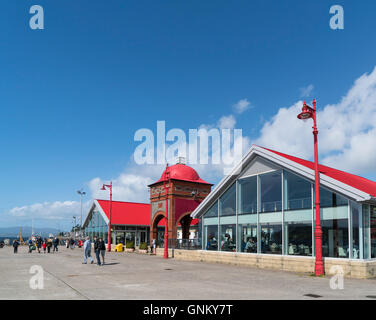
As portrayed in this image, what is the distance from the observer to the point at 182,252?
91.0 ft

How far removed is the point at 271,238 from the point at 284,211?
1846 mm

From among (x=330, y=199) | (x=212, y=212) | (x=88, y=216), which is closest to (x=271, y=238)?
(x=330, y=199)

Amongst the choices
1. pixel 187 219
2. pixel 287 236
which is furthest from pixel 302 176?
pixel 187 219

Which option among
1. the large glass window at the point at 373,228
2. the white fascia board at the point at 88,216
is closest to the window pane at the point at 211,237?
the large glass window at the point at 373,228

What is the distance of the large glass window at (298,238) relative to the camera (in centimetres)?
1806

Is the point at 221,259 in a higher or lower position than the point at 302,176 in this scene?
lower

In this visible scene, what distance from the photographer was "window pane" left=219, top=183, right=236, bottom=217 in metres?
23.5

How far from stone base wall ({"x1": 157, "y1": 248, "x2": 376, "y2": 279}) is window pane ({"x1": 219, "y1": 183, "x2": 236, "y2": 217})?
105 inches

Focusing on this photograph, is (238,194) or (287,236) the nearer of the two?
(287,236)

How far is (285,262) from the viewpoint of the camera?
732 inches

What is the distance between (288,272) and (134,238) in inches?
1358

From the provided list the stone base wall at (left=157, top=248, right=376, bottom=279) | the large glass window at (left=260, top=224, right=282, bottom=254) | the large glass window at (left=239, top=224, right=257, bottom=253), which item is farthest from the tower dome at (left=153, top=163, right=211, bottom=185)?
the large glass window at (left=260, top=224, right=282, bottom=254)
